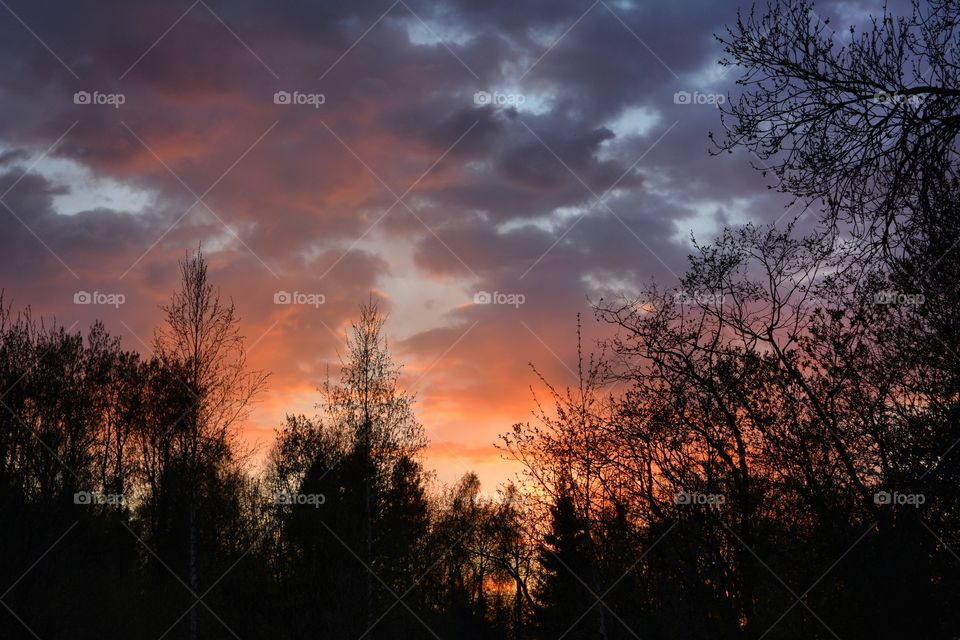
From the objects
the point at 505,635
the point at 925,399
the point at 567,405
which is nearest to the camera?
the point at 925,399

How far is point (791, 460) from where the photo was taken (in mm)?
11555

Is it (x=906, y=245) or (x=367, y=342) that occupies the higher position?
(x=367, y=342)

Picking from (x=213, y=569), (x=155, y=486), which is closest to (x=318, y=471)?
(x=155, y=486)

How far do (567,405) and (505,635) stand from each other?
138ft

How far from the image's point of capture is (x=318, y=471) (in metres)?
32.7

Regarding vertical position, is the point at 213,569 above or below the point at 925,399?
below

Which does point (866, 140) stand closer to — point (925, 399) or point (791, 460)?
point (925, 399)

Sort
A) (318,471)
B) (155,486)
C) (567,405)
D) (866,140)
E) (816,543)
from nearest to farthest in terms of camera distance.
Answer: (866,140) → (816,543) → (567,405) → (155,486) → (318,471)

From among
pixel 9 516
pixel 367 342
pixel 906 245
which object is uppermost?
pixel 367 342

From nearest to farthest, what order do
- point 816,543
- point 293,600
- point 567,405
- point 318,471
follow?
point 816,543 < point 567,405 < point 293,600 < point 318,471

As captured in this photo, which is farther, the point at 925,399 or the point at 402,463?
the point at 402,463

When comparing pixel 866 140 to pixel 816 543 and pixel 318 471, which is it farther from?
pixel 318 471

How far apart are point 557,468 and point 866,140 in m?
10.0

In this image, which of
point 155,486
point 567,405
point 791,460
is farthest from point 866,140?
point 155,486
